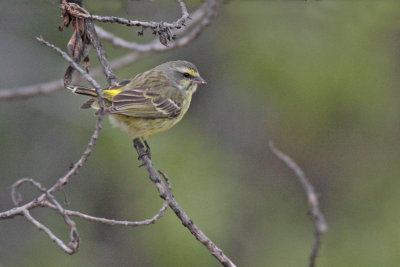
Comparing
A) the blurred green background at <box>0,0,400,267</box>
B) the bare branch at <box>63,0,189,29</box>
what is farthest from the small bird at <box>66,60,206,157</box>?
the blurred green background at <box>0,0,400,267</box>

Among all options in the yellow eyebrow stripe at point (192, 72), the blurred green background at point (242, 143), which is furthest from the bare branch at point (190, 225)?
the blurred green background at point (242, 143)

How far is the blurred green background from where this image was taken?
747 cm

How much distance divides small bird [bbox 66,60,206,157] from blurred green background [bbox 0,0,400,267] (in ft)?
4.36

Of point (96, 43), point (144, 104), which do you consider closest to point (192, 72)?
point (144, 104)

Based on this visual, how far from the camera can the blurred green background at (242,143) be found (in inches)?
294

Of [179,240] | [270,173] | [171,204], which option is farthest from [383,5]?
[171,204]

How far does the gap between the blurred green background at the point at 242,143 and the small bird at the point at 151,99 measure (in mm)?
1328

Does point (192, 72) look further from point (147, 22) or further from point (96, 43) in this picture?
point (147, 22)

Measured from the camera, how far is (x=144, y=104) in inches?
212

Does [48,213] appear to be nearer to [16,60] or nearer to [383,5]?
[16,60]

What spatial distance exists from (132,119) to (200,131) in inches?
128

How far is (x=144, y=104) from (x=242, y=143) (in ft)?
12.7

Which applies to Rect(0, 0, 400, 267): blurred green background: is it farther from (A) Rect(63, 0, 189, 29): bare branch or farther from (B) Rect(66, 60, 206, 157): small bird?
(A) Rect(63, 0, 189, 29): bare branch

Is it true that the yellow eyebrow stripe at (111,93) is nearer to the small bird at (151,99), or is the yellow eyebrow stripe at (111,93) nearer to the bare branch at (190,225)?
the small bird at (151,99)
